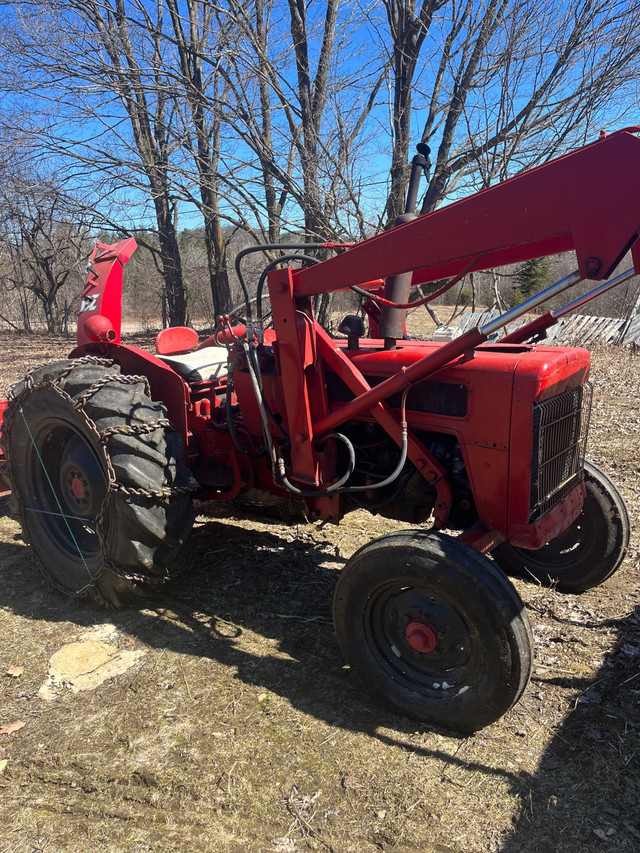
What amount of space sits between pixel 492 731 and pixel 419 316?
78.5ft

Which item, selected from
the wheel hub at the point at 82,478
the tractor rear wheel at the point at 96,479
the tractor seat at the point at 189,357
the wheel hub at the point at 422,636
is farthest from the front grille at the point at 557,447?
the wheel hub at the point at 82,478

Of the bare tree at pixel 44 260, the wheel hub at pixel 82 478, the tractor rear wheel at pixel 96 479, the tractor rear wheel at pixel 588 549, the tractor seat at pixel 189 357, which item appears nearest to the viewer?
the tractor rear wheel at pixel 96 479

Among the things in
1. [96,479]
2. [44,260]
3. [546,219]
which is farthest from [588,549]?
[44,260]

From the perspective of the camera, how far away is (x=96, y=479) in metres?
3.29

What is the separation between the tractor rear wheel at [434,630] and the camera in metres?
2.22

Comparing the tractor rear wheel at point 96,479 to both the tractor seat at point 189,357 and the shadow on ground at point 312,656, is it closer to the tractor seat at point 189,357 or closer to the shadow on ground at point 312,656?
the shadow on ground at point 312,656

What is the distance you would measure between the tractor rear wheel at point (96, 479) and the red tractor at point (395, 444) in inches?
0.5

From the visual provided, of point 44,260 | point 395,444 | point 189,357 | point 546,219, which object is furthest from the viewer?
point 44,260

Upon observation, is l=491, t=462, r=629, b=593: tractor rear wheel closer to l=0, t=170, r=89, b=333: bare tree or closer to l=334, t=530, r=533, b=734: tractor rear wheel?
l=334, t=530, r=533, b=734: tractor rear wheel

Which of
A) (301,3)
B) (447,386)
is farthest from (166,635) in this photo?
(301,3)

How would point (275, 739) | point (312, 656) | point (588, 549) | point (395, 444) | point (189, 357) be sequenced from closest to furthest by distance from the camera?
point (275, 739)
point (312, 656)
point (395, 444)
point (588, 549)
point (189, 357)

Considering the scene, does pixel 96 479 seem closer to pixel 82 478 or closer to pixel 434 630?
pixel 82 478

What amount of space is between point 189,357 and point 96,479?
1.03 m

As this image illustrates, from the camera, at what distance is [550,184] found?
206cm
